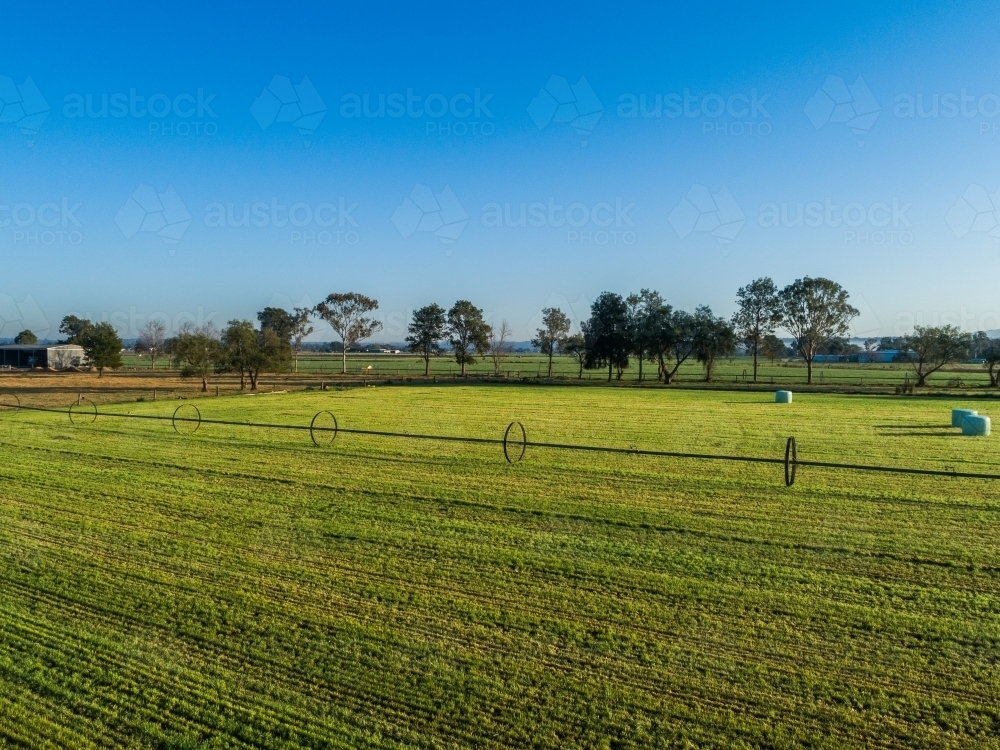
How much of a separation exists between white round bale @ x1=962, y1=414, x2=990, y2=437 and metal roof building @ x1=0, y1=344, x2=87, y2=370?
91176 mm

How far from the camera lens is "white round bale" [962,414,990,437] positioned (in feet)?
67.9

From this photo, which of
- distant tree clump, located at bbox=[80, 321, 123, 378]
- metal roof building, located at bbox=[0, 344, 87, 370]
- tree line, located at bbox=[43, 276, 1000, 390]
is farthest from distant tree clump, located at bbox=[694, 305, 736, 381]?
metal roof building, located at bbox=[0, 344, 87, 370]

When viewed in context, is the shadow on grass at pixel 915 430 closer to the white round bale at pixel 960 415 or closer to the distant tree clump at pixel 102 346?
the white round bale at pixel 960 415

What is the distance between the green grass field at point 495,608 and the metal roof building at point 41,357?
81.6 meters

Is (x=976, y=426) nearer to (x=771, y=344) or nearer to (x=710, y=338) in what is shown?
(x=710, y=338)

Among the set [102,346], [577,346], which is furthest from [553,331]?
[102,346]

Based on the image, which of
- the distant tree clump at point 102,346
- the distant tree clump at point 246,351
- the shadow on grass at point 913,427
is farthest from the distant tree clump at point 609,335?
the distant tree clump at point 102,346

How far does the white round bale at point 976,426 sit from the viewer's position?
20.7 metres

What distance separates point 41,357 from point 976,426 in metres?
96.2

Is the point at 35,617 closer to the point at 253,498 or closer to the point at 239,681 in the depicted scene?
the point at 239,681

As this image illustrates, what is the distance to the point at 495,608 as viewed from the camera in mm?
6738

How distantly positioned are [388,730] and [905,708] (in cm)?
396

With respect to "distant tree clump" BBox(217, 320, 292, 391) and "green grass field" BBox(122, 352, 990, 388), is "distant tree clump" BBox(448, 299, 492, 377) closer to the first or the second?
"green grass field" BBox(122, 352, 990, 388)

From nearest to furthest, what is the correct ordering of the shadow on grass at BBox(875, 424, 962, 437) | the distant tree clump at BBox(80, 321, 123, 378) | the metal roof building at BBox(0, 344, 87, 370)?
the shadow on grass at BBox(875, 424, 962, 437) → the distant tree clump at BBox(80, 321, 123, 378) → the metal roof building at BBox(0, 344, 87, 370)
